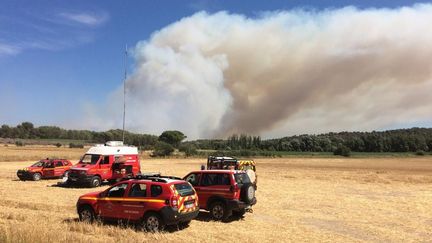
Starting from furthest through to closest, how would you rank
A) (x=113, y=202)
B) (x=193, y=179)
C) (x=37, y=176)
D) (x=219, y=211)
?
1. (x=37, y=176)
2. (x=193, y=179)
3. (x=219, y=211)
4. (x=113, y=202)

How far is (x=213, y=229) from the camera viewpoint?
51.7ft

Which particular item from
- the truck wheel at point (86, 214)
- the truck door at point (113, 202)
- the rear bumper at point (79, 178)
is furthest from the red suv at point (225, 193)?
the rear bumper at point (79, 178)

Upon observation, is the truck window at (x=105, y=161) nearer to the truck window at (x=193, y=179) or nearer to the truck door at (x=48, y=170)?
the truck door at (x=48, y=170)

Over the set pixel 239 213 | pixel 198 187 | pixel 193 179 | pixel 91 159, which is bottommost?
pixel 239 213

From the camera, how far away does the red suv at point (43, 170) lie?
115 ft

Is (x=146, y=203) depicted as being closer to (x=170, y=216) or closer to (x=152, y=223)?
(x=152, y=223)

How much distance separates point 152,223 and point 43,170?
24.2 meters

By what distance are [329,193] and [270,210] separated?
30.5ft

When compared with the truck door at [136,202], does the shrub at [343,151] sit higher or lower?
higher

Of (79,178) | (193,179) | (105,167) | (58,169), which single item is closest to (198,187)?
(193,179)

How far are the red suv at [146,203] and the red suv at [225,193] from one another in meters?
1.78

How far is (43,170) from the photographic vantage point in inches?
1422

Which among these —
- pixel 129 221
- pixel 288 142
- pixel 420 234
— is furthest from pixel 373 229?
pixel 288 142

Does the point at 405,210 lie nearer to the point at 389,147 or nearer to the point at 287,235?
the point at 287,235
